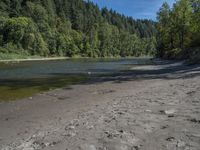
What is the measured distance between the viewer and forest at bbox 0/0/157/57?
105 m

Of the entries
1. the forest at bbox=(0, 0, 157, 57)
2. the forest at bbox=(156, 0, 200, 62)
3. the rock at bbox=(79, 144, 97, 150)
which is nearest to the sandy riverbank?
the rock at bbox=(79, 144, 97, 150)

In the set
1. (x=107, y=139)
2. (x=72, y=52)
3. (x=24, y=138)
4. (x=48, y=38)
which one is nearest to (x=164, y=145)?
(x=107, y=139)

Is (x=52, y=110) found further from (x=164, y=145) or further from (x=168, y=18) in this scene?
(x=168, y=18)

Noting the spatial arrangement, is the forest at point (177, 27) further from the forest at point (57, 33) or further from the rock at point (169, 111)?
the rock at point (169, 111)

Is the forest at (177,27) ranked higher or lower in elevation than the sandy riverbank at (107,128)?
higher

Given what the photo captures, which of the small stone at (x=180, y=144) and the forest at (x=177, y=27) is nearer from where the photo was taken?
the small stone at (x=180, y=144)

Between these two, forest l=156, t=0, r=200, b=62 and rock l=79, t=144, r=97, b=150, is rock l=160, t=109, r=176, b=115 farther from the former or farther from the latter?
forest l=156, t=0, r=200, b=62

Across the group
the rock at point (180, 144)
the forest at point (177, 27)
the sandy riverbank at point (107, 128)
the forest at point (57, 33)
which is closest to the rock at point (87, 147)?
the sandy riverbank at point (107, 128)

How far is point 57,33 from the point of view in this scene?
133625 mm

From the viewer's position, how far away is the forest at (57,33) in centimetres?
10462

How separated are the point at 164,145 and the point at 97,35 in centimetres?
15931

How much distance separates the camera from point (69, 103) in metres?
16.1

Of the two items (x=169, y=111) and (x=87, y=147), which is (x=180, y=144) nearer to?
(x=87, y=147)

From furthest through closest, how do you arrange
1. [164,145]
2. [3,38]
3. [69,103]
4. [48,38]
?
[48,38] < [3,38] < [69,103] < [164,145]
